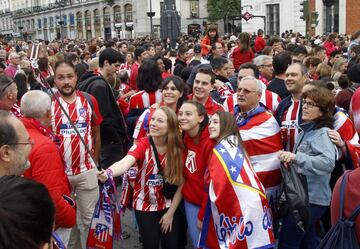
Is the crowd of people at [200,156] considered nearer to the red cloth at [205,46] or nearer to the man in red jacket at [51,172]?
the man in red jacket at [51,172]

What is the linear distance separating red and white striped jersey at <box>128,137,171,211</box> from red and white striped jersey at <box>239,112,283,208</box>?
0.79 meters

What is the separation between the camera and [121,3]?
64562 mm

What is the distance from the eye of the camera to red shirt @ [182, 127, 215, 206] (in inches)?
161

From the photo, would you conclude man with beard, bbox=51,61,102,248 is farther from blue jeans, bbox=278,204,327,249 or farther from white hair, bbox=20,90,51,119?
blue jeans, bbox=278,204,327,249

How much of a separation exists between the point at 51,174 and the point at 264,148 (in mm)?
1866

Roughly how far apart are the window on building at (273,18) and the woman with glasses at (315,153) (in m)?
36.1

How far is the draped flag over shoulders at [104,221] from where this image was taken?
4.06 m

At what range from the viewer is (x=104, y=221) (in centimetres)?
412

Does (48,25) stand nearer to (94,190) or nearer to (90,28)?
(90,28)

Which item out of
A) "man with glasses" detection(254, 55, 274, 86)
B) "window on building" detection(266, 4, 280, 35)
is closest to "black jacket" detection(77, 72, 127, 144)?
"man with glasses" detection(254, 55, 274, 86)

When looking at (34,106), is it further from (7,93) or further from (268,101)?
(268,101)

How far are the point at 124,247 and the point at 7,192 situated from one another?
381cm

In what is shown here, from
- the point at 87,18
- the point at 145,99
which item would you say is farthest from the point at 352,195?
the point at 87,18

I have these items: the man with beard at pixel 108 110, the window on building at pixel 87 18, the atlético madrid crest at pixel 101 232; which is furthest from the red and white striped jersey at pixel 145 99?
the window on building at pixel 87 18
